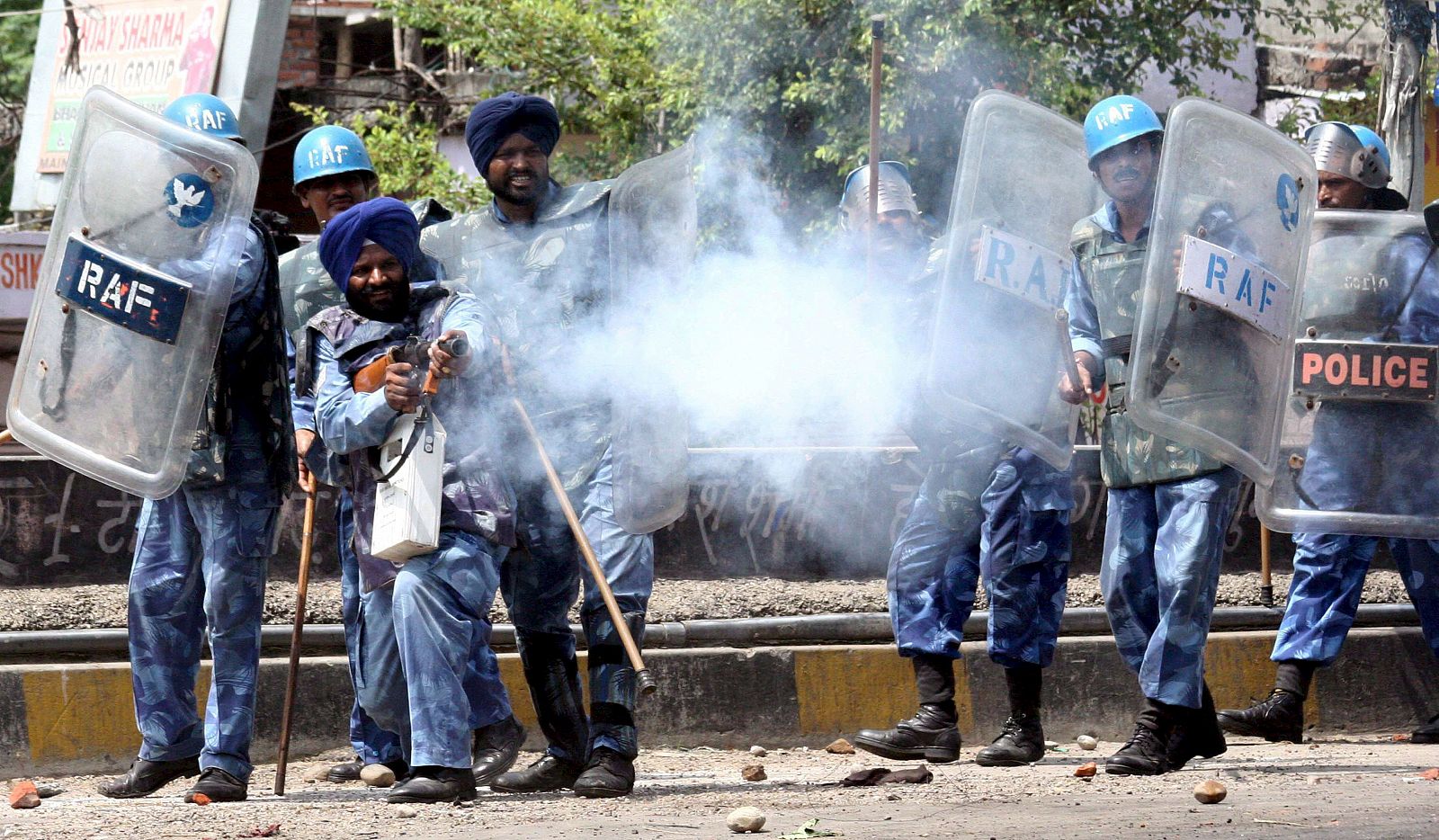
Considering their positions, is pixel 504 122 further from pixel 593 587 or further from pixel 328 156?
pixel 593 587

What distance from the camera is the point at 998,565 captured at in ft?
17.1

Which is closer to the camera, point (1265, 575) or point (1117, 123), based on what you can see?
point (1117, 123)

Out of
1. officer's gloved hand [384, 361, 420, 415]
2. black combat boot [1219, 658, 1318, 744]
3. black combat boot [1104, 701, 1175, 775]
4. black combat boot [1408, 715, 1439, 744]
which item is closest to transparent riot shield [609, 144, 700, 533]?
officer's gloved hand [384, 361, 420, 415]

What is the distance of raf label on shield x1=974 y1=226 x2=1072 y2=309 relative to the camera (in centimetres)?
482

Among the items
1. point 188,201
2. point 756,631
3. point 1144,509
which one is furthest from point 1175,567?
point 188,201

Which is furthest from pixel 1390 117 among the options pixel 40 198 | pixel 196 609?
pixel 40 198

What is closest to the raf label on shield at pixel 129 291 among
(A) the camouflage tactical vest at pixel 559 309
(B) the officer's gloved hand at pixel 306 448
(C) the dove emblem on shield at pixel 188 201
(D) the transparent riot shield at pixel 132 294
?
(D) the transparent riot shield at pixel 132 294

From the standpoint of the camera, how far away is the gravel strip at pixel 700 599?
5.79 m

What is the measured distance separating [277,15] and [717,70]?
3658 millimetres

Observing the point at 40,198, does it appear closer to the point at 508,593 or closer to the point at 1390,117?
the point at 1390,117

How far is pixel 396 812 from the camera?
4141 millimetres

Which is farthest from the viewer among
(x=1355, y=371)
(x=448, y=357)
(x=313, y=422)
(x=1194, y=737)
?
(x=1355, y=371)

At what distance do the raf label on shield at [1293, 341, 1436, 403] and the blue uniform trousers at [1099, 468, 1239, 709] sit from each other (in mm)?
789

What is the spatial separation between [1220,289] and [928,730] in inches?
56.9
